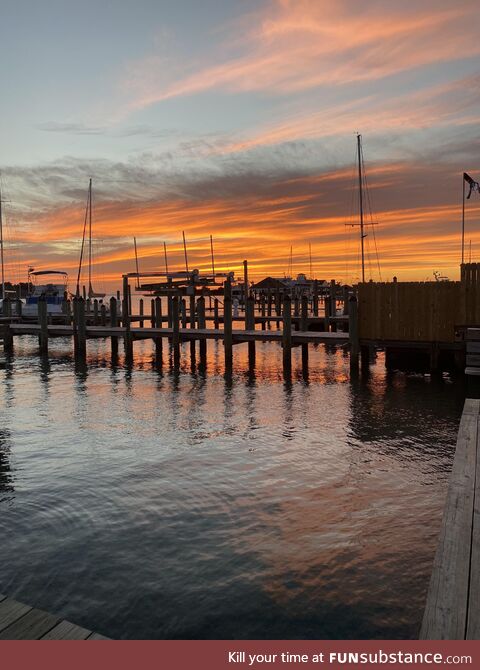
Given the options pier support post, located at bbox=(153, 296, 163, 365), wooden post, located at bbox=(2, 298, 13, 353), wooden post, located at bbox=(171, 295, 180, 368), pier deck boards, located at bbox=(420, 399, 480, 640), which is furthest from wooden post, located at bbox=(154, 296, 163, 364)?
pier deck boards, located at bbox=(420, 399, 480, 640)

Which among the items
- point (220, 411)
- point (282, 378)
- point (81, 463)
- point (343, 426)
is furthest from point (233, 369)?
point (81, 463)

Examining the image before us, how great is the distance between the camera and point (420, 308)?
22656 millimetres

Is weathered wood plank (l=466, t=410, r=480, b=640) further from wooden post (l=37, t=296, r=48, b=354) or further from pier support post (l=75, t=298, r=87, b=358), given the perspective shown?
wooden post (l=37, t=296, r=48, b=354)

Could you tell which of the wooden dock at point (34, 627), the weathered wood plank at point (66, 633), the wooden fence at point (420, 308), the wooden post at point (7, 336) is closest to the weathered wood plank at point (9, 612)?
the wooden dock at point (34, 627)

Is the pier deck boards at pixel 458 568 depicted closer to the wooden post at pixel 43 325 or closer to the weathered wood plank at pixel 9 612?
the weathered wood plank at pixel 9 612

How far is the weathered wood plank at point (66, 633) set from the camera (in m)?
4.26

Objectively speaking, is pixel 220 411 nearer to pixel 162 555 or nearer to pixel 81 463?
pixel 81 463

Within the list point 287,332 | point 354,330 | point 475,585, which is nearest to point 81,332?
point 287,332

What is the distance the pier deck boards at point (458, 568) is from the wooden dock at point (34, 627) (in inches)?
101

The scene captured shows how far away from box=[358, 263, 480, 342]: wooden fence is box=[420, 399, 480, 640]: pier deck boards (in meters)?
16.2

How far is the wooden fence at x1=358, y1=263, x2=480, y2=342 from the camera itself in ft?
70.6

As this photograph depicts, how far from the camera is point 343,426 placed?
1497 cm

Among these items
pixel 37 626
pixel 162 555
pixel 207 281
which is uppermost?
pixel 207 281
